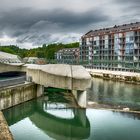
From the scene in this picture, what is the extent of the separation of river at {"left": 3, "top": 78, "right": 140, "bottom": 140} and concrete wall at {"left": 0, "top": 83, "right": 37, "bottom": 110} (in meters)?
0.86

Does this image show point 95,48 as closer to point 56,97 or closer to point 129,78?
point 129,78

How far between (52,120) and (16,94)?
8.33m

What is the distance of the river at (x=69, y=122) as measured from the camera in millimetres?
28578

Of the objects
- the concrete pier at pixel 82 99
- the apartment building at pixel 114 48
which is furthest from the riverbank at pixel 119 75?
the concrete pier at pixel 82 99

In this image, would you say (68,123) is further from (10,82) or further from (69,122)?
(10,82)

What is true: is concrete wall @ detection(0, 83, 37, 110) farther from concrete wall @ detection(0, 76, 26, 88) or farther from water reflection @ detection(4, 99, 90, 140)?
concrete wall @ detection(0, 76, 26, 88)

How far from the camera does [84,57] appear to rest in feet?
423

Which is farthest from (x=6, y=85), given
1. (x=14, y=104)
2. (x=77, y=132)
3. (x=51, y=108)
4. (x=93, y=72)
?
(x=93, y=72)

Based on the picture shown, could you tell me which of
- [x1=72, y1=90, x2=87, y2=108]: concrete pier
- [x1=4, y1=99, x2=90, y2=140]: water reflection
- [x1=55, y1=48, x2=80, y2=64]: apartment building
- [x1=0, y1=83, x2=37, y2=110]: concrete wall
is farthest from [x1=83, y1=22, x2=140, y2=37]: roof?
[x1=4, y1=99, x2=90, y2=140]: water reflection

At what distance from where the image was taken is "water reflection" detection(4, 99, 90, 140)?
29.9 m

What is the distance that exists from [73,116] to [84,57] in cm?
9344

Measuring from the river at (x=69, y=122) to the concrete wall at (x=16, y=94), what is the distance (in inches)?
33.9

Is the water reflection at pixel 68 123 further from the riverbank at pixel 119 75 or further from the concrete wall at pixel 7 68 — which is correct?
the riverbank at pixel 119 75

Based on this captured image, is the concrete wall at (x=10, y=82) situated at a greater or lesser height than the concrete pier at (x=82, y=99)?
greater
